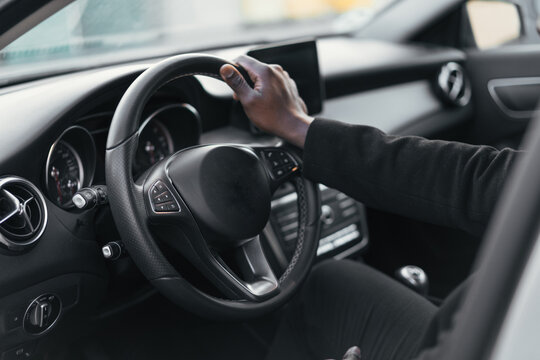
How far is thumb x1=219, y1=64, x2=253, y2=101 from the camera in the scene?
120 centimetres

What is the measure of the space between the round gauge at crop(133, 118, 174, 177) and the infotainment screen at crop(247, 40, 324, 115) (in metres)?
0.27

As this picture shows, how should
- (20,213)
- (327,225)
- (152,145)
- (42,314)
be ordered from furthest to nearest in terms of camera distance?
1. (327,225)
2. (152,145)
3. (42,314)
4. (20,213)

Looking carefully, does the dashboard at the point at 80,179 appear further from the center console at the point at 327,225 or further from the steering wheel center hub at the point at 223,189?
the steering wheel center hub at the point at 223,189

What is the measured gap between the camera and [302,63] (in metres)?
1.67

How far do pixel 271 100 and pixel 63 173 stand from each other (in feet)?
1.42

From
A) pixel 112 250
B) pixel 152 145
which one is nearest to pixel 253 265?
pixel 112 250

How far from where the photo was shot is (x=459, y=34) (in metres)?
2.55

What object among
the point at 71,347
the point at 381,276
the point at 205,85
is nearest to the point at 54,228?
the point at 71,347

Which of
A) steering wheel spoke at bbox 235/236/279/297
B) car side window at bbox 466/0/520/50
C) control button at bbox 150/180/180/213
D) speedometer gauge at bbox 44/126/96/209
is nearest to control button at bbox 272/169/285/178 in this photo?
steering wheel spoke at bbox 235/236/279/297

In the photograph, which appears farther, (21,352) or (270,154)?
(270,154)

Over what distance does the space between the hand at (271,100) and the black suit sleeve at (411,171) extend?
52mm

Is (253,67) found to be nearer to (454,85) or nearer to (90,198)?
(90,198)

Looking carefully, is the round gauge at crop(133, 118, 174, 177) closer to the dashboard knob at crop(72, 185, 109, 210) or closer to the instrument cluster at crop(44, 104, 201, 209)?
the instrument cluster at crop(44, 104, 201, 209)

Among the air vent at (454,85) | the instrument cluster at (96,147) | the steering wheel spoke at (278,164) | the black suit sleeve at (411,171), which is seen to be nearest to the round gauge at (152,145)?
the instrument cluster at (96,147)
